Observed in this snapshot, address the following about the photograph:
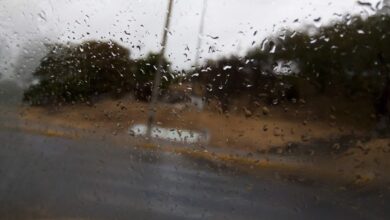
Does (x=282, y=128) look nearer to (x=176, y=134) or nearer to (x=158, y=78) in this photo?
(x=176, y=134)

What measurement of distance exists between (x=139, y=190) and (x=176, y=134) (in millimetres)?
601

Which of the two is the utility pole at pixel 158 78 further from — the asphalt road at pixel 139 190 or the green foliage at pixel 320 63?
the green foliage at pixel 320 63

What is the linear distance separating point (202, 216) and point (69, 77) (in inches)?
77.2

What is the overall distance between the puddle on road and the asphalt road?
0.49ft

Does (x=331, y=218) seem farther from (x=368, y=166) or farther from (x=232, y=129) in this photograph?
(x=232, y=129)

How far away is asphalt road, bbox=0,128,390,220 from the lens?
454 cm

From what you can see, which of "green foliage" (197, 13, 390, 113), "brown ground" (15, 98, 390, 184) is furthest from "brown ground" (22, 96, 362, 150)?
"green foliage" (197, 13, 390, 113)

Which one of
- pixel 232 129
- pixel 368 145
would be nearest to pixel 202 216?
pixel 232 129

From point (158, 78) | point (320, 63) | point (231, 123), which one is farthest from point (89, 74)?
point (320, 63)

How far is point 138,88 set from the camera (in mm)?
5301

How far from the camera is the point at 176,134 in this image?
495 cm

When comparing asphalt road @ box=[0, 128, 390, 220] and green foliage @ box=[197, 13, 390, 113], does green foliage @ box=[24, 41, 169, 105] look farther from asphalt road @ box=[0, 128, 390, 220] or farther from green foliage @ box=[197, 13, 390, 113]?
green foliage @ box=[197, 13, 390, 113]

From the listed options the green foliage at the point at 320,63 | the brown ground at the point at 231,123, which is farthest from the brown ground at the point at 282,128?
the green foliage at the point at 320,63

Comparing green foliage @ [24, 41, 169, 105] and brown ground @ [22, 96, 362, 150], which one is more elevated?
green foliage @ [24, 41, 169, 105]
